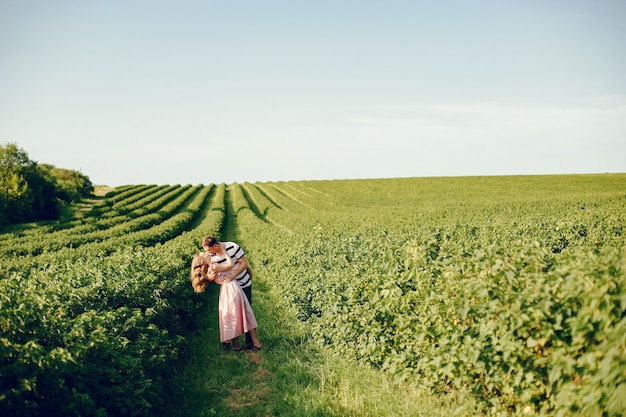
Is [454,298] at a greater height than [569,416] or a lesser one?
greater

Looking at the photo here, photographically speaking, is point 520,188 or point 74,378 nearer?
point 74,378

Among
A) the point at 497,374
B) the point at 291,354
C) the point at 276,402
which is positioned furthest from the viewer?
the point at 291,354

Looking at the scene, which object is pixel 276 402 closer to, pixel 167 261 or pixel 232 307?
pixel 232 307

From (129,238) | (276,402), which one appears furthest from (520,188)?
(276,402)

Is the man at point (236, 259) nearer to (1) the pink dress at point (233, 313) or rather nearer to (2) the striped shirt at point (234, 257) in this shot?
(2) the striped shirt at point (234, 257)

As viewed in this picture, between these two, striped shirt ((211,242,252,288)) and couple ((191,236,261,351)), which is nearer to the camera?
couple ((191,236,261,351))

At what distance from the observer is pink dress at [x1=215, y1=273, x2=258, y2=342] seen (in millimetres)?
8148

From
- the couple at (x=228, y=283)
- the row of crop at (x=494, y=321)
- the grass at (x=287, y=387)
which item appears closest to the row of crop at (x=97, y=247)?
the couple at (x=228, y=283)

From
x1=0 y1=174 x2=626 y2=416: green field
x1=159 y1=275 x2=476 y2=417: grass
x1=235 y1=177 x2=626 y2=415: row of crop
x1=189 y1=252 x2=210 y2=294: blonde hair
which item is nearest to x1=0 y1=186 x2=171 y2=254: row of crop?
x1=0 y1=174 x2=626 y2=416: green field

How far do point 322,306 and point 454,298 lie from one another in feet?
13.0

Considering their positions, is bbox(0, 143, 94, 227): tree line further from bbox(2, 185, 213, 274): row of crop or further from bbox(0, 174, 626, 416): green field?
bbox(0, 174, 626, 416): green field

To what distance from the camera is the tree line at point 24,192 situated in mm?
47469

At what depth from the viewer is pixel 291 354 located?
810 centimetres

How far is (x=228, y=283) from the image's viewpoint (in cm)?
829
